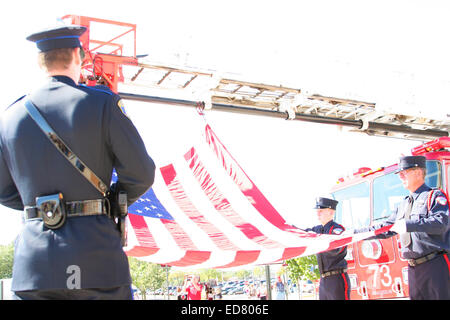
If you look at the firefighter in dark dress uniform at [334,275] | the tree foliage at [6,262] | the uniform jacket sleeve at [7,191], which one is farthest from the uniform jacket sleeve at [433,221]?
the tree foliage at [6,262]

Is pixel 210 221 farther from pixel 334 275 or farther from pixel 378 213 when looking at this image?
pixel 378 213

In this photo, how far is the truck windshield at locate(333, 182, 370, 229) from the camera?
23.9 feet

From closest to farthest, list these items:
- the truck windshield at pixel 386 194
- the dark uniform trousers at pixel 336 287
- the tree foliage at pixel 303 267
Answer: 1. the dark uniform trousers at pixel 336 287
2. the truck windshield at pixel 386 194
3. the tree foliage at pixel 303 267

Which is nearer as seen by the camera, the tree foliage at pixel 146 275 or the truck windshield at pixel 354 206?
the truck windshield at pixel 354 206

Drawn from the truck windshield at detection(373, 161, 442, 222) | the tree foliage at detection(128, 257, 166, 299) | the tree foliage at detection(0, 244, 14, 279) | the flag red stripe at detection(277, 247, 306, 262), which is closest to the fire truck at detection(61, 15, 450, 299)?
the truck windshield at detection(373, 161, 442, 222)

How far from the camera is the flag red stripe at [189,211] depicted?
4.86 metres

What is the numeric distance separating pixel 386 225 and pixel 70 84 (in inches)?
143

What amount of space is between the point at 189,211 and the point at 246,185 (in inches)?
27.6

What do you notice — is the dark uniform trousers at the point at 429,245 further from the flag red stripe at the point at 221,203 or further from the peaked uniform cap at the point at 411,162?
the flag red stripe at the point at 221,203

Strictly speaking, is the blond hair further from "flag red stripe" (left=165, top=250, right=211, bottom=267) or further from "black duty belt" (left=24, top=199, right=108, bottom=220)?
"flag red stripe" (left=165, top=250, right=211, bottom=267)

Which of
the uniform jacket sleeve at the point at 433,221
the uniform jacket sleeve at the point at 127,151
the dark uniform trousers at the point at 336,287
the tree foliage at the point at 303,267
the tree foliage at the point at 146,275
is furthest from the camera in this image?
the tree foliage at the point at 146,275

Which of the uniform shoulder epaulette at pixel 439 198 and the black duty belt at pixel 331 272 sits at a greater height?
the uniform shoulder epaulette at pixel 439 198

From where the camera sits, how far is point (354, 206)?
24.9 ft

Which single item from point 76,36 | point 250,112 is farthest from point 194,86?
point 76,36
